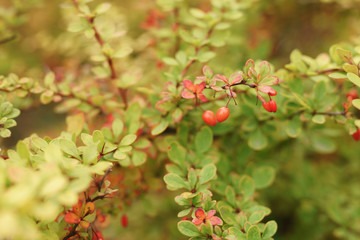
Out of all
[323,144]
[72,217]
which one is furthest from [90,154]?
[323,144]

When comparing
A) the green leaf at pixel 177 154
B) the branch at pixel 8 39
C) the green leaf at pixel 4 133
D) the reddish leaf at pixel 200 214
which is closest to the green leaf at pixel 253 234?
the reddish leaf at pixel 200 214

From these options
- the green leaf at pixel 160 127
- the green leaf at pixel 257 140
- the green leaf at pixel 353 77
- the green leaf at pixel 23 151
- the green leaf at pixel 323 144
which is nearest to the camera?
the green leaf at pixel 23 151

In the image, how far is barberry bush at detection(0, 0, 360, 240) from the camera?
87 centimetres

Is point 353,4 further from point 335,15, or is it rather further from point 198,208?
point 198,208

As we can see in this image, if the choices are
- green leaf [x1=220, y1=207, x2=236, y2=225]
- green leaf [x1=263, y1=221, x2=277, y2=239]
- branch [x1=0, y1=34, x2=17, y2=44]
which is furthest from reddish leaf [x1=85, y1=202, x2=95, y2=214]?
branch [x1=0, y1=34, x2=17, y2=44]

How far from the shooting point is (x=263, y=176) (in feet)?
4.07

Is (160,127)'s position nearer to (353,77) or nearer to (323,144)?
(353,77)

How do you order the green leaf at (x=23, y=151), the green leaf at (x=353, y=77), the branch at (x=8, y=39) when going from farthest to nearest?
the branch at (x=8, y=39) < the green leaf at (x=353, y=77) < the green leaf at (x=23, y=151)

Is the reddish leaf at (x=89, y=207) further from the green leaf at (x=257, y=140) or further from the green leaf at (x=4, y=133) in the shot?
the green leaf at (x=257, y=140)

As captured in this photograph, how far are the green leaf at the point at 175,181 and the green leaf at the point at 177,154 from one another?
10 centimetres

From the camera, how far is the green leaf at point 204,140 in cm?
114

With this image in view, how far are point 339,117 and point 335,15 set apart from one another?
112 centimetres

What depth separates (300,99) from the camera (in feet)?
3.52

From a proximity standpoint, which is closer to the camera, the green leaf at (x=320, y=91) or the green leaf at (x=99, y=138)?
the green leaf at (x=99, y=138)
